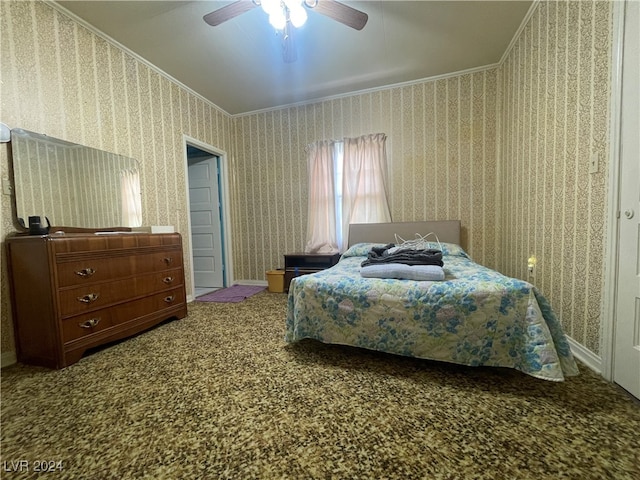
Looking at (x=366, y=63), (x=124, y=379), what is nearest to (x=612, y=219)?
(x=366, y=63)

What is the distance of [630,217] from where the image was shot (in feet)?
4.03

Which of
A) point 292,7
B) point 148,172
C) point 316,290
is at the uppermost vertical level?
point 292,7

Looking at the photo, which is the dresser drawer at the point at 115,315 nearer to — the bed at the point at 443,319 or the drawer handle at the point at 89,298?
the drawer handle at the point at 89,298

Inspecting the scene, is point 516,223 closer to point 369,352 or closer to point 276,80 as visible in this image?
point 369,352

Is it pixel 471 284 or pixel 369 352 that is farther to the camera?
pixel 369 352

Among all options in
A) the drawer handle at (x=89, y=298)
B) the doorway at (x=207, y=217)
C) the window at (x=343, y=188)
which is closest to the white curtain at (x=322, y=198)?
the window at (x=343, y=188)

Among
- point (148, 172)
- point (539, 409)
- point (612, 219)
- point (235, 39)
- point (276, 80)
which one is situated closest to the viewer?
point (539, 409)

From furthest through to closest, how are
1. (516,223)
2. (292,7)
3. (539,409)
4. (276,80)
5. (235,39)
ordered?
(276,80), (516,223), (235,39), (292,7), (539,409)

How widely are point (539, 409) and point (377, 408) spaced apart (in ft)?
2.39

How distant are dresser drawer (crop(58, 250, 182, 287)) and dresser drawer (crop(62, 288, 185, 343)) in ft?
0.75

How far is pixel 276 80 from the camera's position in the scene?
3029 millimetres

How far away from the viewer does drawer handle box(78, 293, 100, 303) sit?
1701mm

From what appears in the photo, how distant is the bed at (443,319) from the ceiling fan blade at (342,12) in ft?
5.81

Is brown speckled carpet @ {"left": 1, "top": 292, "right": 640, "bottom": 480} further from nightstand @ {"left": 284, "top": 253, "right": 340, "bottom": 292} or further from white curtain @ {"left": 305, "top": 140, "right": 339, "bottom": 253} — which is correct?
white curtain @ {"left": 305, "top": 140, "right": 339, "bottom": 253}
